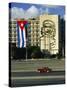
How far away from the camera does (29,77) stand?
1.95 metres

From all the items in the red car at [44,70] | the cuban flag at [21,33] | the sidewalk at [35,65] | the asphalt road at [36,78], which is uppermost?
the cuban flag at [21,33]

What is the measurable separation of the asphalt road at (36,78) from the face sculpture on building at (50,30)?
0.76ft

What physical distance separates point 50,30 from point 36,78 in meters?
0.39

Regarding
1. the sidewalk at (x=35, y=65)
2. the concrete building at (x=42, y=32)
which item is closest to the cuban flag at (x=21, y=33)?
the concrete building at (x=42, y=32)

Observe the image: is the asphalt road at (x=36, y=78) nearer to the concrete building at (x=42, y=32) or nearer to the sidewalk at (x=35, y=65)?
the sidewalk at (x=35, y=65)

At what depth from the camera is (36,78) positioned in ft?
6.44

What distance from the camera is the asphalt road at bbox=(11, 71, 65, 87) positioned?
1.92 m

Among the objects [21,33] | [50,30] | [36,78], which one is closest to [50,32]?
[50,30]

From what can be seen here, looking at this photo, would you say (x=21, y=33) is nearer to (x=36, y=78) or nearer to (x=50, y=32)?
(x=50, y=32)

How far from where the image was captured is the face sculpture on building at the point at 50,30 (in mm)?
1997

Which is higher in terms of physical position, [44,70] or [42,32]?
[42,32]

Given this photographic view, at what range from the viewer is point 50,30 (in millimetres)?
2016

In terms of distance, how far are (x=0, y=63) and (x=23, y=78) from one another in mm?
206

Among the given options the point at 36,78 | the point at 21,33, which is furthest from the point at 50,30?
the point at 36,78
